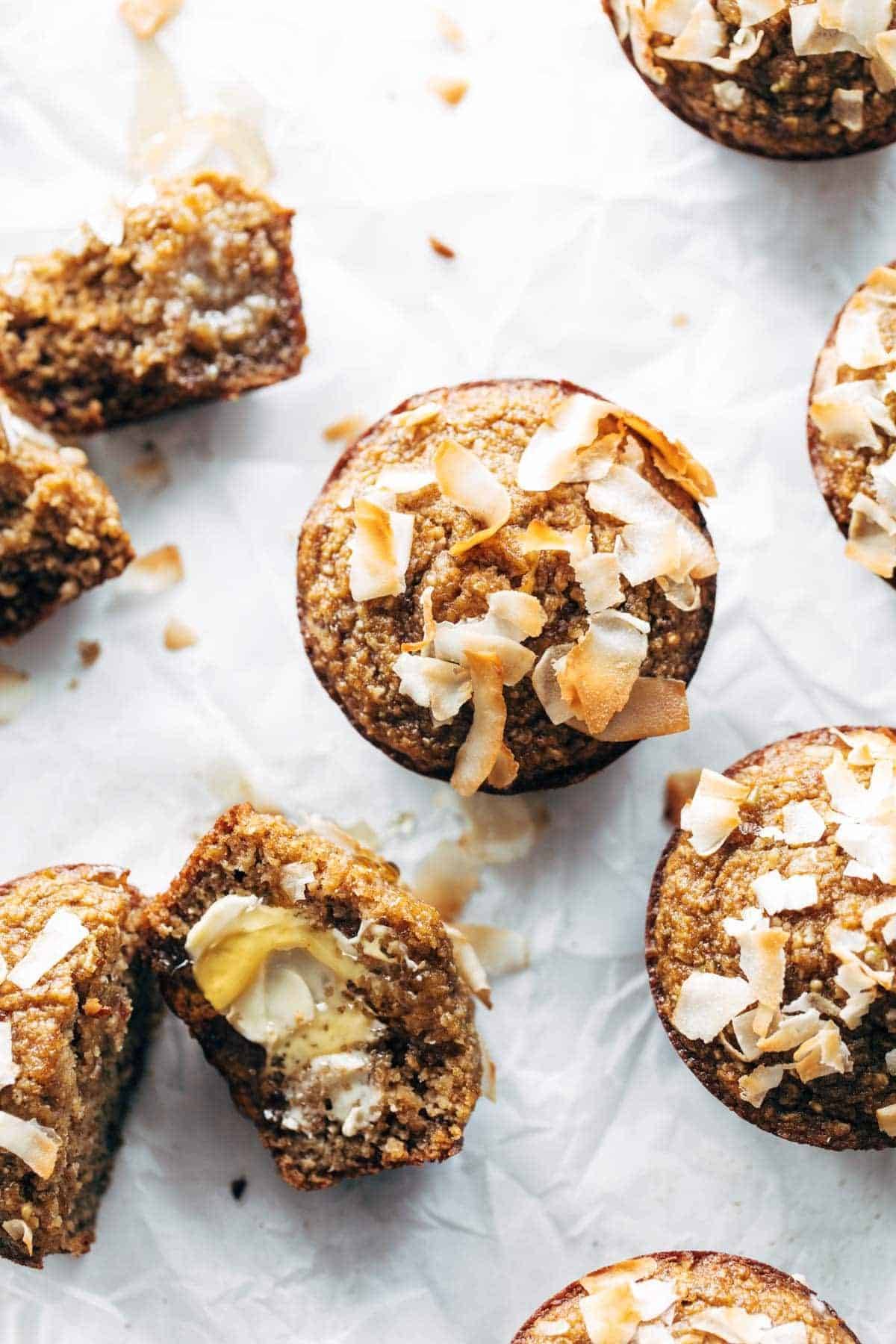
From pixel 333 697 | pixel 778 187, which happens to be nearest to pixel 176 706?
pixel 333 697

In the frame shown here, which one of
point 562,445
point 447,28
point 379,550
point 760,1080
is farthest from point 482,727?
point 447,28

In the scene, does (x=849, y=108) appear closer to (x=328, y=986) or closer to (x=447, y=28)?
(x=447, y=28)

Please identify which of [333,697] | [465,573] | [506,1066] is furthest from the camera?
[506,1066]

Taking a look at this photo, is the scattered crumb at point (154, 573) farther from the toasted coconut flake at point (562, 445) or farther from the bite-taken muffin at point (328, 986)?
the toasted coconut flake at point (562, 445)

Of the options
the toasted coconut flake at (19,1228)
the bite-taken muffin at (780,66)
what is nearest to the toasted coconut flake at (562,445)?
the bite-taken muffin at (780,66)

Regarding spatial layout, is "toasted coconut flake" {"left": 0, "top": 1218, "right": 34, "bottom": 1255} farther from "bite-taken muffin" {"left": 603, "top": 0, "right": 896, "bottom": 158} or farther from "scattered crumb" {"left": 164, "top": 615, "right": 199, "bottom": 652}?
"bite-taken muffin" {"left": 603, "top": 0, "right": 896, "bottom": 158}

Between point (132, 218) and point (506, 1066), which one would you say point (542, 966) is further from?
point (132, 218)
